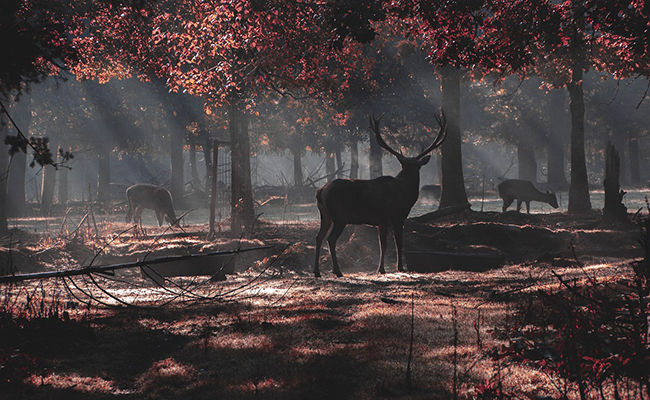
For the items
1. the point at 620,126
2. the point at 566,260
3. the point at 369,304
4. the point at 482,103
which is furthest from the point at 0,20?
the point at 620,126

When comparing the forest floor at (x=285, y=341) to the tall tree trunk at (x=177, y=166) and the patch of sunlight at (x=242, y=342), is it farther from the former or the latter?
the tall tree trunk at (x=177, y=166)

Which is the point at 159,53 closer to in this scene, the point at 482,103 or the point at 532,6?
the point at 532,6

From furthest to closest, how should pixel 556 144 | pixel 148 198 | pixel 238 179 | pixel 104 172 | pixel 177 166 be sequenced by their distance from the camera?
pixel 104 172 < pixel 556 144 < pixel 177 166 < pixel 148 198 < pixel 238 179

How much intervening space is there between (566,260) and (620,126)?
1566 inches

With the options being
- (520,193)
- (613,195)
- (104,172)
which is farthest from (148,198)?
(104,172)

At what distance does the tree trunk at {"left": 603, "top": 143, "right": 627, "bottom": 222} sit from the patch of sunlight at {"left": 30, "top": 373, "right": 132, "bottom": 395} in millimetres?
14701

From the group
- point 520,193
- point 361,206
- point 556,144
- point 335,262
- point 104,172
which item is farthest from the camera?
point 104,172

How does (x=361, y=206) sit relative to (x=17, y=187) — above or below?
below

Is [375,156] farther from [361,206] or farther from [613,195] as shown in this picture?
[361,206]

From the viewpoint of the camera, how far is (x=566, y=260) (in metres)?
11.1

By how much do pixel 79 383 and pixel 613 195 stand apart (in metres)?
15.1

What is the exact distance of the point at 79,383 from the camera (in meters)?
4.20

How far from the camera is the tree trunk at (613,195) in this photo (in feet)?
50.4

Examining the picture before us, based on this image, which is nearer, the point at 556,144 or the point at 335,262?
the point at 335,262
